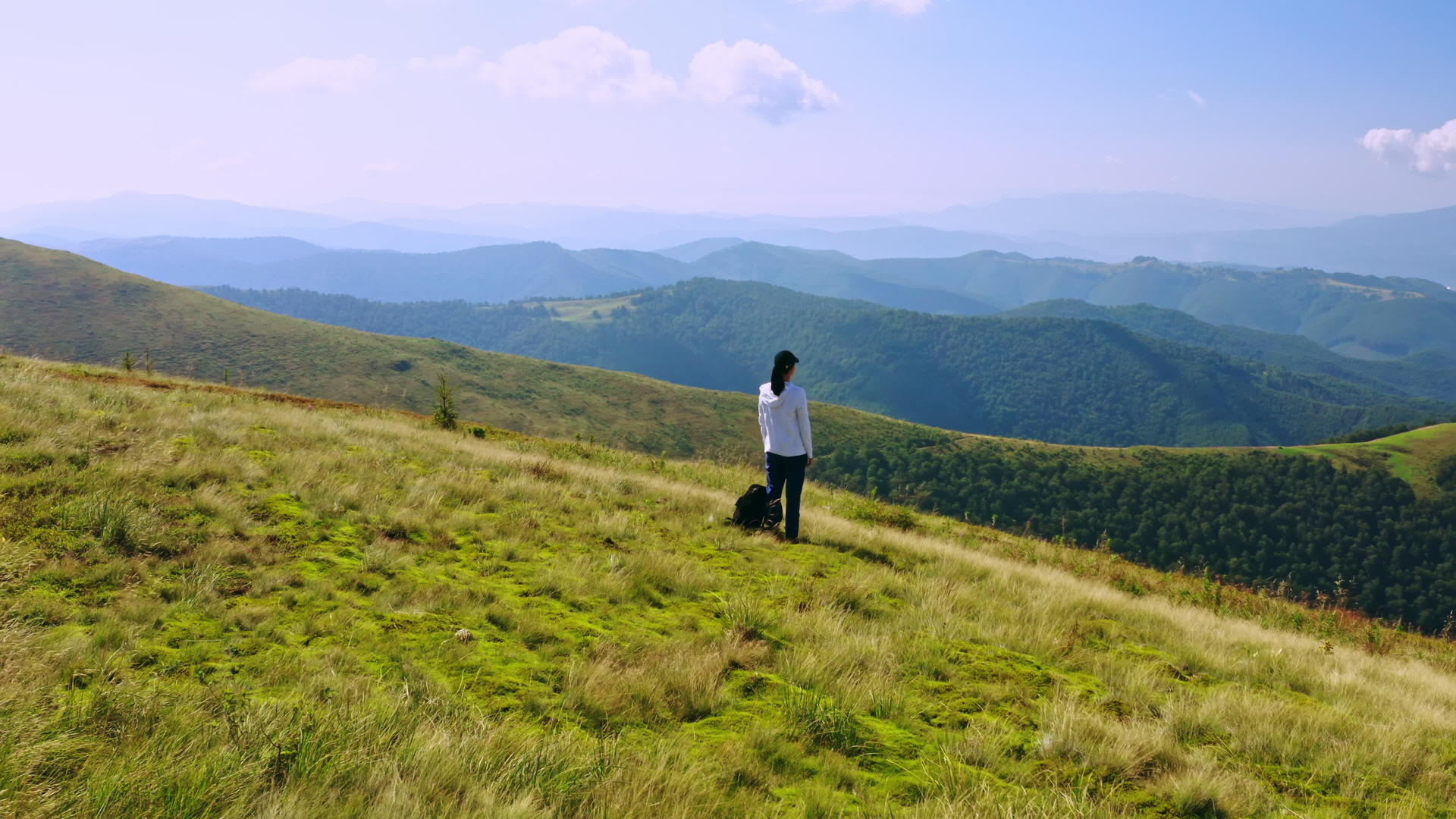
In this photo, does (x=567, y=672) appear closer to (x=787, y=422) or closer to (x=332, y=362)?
(x=787, y=422)

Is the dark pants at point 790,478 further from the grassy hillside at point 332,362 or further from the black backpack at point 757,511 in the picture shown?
the grassy hillside at point 332,362

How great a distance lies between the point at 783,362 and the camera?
869 centimetres

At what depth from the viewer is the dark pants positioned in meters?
8.97

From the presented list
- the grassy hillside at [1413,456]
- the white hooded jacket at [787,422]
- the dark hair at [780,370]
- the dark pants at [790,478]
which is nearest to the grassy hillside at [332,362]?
the grassy hillside at [1413,456]

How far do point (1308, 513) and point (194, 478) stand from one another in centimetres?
13290

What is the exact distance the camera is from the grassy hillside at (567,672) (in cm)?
291

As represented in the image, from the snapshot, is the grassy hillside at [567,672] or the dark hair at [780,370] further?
the dark hair at [780,370]

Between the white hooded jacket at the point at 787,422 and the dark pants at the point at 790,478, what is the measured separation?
0.11m

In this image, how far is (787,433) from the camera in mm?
8812

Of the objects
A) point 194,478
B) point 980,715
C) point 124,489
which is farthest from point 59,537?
point 980,715

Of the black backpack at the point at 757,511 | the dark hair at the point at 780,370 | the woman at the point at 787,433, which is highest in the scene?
the dark hair at the point at 780,370

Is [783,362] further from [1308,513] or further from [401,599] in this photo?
[1308,513]

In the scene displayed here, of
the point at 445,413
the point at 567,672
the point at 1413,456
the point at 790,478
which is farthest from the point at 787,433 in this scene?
the point at 1413,456

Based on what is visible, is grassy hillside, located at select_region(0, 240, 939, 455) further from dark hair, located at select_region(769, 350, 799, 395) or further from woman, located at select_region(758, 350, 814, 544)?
dark hair, located at select_region(769, 350, 799, 395)
